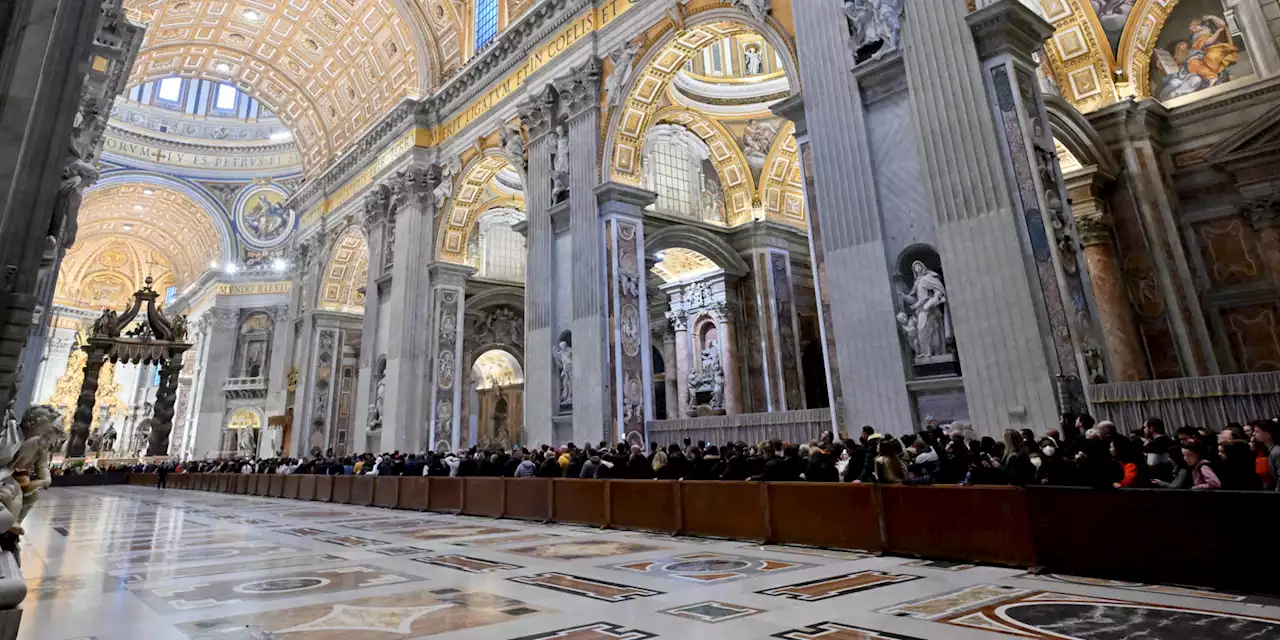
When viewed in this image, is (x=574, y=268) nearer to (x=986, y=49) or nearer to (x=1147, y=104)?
(x=986, y=49)

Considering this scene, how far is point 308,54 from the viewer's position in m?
20.9

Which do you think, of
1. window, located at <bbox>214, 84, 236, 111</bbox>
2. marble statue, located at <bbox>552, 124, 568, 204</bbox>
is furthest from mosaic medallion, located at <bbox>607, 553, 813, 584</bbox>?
window, located at <bbox>214, 84, 236, 111</bbox>

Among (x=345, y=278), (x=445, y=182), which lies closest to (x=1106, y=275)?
(x=445, y=182)

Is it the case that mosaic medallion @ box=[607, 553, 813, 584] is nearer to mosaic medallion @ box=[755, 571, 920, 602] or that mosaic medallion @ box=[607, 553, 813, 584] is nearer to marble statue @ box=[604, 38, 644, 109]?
mosaic medallion @ box=[755, 571, 920, 602]

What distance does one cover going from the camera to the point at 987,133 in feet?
22.5

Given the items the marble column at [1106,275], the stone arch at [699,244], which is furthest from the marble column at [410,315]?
the marble column at [1106,275]

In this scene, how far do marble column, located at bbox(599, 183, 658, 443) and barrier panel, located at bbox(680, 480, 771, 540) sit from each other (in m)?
5.21

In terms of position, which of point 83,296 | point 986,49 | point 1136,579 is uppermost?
point 83,296

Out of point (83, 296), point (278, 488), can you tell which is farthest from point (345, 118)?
point (83, 296)

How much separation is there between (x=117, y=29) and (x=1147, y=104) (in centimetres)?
1596

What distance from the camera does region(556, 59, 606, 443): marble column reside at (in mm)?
11109

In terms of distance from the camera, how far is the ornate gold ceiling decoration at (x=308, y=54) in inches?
707

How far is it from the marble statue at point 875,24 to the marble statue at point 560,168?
19.6 feet

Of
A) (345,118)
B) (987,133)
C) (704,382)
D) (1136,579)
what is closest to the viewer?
(1136,579)
